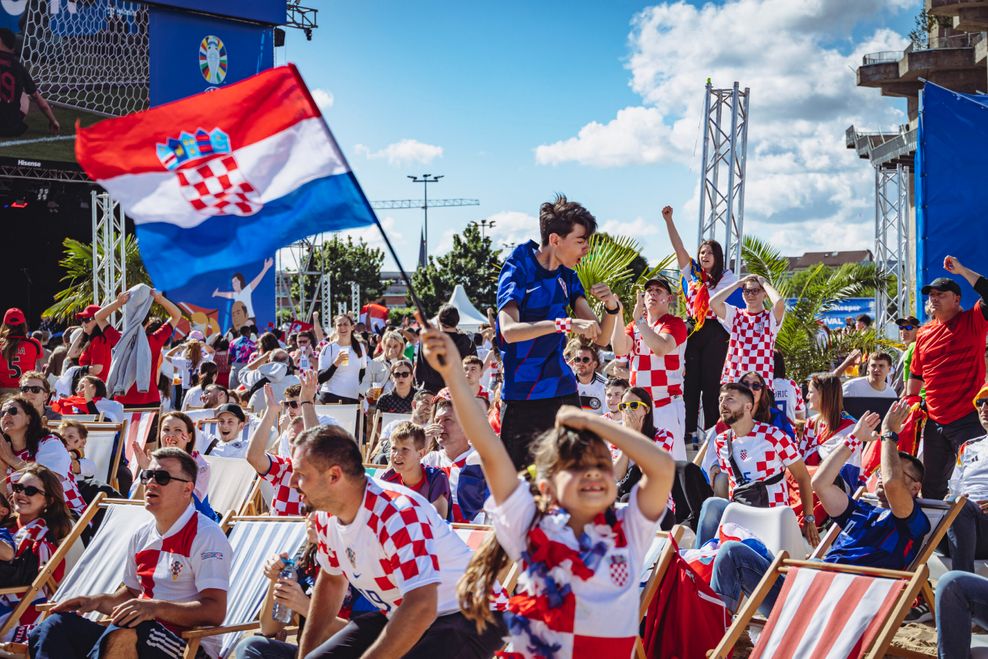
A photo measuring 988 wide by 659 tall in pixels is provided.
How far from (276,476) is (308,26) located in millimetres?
26640

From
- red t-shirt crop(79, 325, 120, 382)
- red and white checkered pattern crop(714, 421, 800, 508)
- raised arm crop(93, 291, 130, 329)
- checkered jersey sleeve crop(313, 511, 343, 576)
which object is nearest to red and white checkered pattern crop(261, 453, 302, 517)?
red and white checkered pattern crop(714, 421, 800, 508)

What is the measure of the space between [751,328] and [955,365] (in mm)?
1498

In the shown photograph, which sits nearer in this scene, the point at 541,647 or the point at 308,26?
the point at 541,647

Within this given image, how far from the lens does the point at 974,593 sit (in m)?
3.98

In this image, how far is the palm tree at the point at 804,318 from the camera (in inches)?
523

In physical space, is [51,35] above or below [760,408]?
above

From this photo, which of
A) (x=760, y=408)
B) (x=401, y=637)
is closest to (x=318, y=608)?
(x=401, y=637)

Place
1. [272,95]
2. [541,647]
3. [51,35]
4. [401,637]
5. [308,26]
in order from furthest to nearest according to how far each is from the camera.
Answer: [308,26], [51,35], [272,95], [401,637], [541,647]

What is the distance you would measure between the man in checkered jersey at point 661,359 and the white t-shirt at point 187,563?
10.2ft

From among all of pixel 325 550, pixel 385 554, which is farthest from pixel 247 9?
pixel 385 554

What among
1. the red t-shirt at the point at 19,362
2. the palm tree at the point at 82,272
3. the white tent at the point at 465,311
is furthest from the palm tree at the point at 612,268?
the palm tree at the point at 82,272

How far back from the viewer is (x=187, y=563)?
428 centimetres

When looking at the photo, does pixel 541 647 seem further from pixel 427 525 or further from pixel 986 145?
pixel 986 145

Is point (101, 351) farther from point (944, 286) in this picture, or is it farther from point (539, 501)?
point (539, 501)
